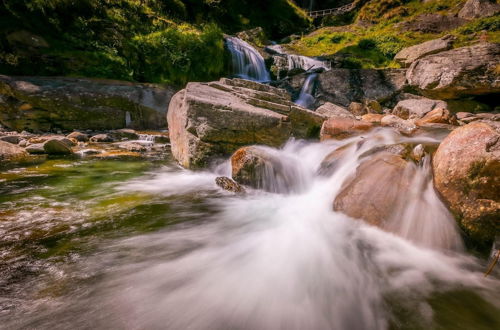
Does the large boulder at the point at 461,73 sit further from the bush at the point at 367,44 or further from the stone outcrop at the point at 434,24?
the stone outcrop at the point at 434,24

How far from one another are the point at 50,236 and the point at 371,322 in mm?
3084

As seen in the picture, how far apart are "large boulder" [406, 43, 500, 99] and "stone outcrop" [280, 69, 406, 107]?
1972 millimetres

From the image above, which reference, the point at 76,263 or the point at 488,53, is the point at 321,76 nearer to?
the point at 488,53

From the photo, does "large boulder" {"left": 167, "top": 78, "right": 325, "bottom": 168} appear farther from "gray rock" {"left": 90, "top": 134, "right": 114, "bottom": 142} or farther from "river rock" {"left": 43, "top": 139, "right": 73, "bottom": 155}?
"gray rock" {"left": 90, "top": 134, "right": 114, "bottom": 142}

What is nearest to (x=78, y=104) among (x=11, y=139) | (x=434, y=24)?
(x=11, y=139)

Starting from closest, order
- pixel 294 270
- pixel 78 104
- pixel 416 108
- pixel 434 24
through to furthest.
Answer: pixel 294 270 < pixel 416 108 < pixel 78 104 < pixel 434 24

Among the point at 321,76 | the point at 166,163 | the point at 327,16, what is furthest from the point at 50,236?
the point at 327,16

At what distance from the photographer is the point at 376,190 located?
9.52 ft

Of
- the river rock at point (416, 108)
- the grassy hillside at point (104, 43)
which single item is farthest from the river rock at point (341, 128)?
the grassy hillside at point (104, 43)

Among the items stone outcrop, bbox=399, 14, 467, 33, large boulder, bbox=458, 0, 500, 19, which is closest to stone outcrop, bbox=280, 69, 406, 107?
stone outcrop, bbox=399, 14, 467, 33

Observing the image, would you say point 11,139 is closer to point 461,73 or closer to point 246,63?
point 246,63

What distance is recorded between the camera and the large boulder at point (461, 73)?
8297 millimetres

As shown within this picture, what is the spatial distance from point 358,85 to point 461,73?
4.48m

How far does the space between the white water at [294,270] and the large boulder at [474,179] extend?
160mm
